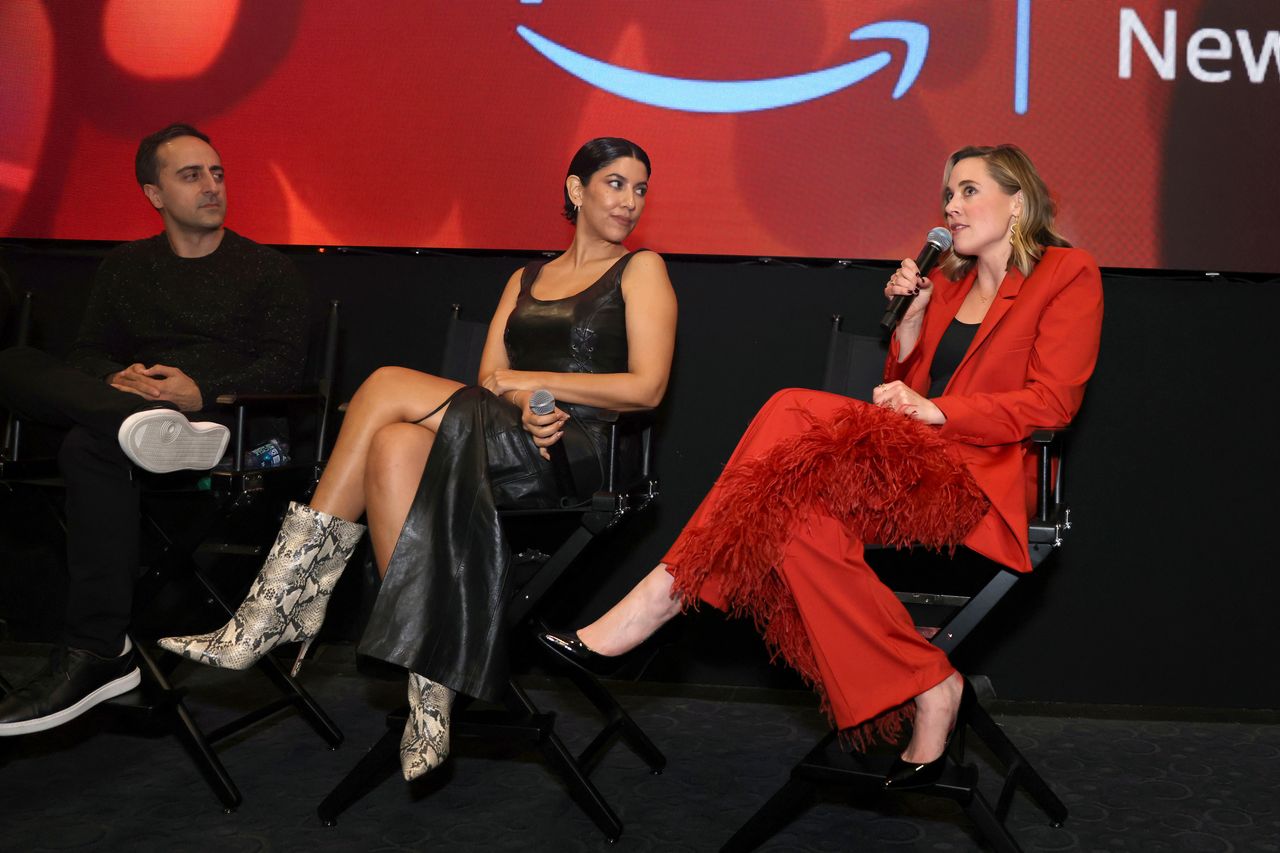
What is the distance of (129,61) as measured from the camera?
3604 millimetres

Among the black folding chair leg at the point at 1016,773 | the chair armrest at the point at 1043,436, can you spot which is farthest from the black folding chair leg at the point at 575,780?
the chair armrest at the point at 1043,436

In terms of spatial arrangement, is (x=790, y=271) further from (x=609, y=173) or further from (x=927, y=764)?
(x=927, y=764)

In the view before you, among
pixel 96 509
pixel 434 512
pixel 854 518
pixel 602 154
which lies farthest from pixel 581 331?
pixel 96 509

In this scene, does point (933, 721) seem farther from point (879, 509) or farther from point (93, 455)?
point (93, 455)

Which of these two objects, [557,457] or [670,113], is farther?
[670,113]

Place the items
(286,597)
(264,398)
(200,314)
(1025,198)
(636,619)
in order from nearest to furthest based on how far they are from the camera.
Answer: (636,619), (286,597), (1025,198), (264,398), (200,314)

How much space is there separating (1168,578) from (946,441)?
140 centimetres

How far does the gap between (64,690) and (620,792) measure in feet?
3.92

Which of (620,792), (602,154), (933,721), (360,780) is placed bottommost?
(620,792)

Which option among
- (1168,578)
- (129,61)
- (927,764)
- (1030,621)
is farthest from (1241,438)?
(129,61)

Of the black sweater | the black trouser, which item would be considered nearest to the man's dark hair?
the black sweater

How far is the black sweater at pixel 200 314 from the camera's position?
3.08 m

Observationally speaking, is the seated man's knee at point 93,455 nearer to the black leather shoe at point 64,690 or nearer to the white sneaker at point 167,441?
the white sneaker at point 167,441

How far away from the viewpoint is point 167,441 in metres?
2.52
